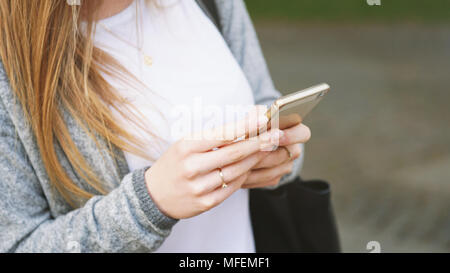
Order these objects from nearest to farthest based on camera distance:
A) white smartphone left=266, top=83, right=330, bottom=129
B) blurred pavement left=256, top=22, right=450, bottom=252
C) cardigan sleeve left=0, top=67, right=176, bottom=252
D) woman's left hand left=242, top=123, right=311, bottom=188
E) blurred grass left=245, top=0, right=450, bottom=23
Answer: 1. white smartphone left=266, top=83, right=330, bottom=129
2. cardigan sleeve left=0, top=67, right=176, bottom=252
3. woman's left hand left=242, top=123, right=311, bottom=188
4. blurred pavement left=256, top=22, right=450, bottom=252
5. blurred grass left=245, top=0, right=450, bottom=23

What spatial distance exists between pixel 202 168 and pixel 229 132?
93mm

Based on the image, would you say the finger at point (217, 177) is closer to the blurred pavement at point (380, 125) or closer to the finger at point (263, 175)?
the finger at point (263, 175)

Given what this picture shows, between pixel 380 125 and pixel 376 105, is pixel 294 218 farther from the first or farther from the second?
pixel 376 105

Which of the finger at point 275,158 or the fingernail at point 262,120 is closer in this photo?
the fingernail at point 262,120

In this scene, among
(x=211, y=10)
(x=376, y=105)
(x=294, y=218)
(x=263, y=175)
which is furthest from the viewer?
(x=376, y=105)

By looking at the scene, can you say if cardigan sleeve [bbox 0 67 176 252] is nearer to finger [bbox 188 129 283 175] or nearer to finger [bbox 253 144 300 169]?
finger [bbox 188 129 283 175]

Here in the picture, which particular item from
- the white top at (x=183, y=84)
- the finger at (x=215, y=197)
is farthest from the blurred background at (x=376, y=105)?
the finger at (x=215, y=197)

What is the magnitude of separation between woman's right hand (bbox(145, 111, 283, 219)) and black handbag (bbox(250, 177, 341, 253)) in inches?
17.3

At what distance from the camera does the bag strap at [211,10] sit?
4.60ft

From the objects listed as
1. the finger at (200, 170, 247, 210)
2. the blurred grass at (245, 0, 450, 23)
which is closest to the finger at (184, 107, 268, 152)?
the finger at (200, 170, 247, 210)

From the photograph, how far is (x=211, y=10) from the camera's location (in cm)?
143

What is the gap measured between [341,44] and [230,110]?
671cm

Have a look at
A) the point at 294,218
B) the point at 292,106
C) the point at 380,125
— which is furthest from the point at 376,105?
the point at 292,106

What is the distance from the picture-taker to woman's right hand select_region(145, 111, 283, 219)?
0.99 m
